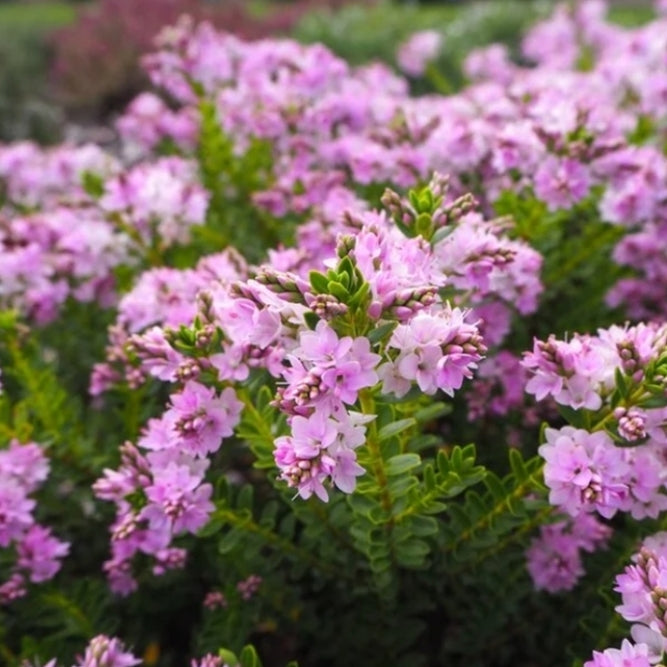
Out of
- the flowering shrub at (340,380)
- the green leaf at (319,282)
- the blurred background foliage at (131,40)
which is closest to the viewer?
the green leaf at (319,282)

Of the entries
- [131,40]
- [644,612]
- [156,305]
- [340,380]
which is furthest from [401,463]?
[131,40]

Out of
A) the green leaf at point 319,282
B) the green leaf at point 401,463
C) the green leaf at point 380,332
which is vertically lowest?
the green leaf at point 401,463

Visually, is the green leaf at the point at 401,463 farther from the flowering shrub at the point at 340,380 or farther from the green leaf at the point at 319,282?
the green leaf at the point at 319,282

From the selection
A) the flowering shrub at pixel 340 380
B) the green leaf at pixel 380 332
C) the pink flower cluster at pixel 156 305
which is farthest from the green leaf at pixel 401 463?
the pink flower cluster at pixel 156 305

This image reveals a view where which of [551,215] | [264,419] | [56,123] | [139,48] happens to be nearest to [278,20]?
[139,48]

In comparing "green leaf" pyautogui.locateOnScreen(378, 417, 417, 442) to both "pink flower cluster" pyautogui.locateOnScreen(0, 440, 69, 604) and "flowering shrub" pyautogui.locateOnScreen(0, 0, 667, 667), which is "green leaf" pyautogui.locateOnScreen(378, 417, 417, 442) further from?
"pink flower cluster" pyautogui.locateOnScreen(0, 440, 69, 604)

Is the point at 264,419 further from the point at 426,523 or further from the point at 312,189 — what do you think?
the point at 312,189

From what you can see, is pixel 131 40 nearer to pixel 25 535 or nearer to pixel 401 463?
pixel 25 535
